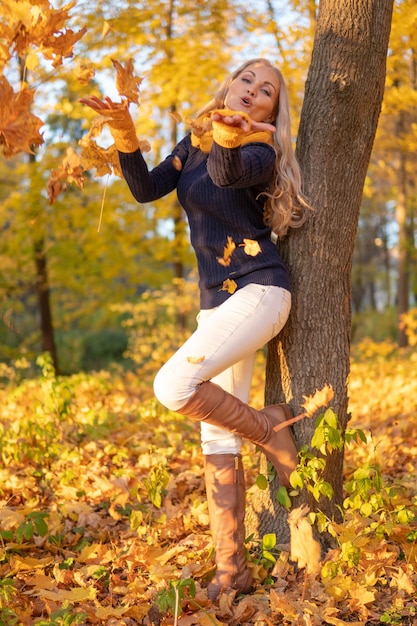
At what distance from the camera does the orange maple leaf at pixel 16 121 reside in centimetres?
200

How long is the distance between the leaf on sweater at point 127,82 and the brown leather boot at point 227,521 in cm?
141

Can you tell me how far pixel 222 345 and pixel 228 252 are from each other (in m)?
0.39

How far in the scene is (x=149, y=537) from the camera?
107 inches

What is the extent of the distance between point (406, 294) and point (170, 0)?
20.4 feet

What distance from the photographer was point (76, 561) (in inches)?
104

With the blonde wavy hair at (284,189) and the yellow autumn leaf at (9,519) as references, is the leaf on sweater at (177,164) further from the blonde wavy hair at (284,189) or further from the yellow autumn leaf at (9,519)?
the yellow autumn leaf at (9,519)

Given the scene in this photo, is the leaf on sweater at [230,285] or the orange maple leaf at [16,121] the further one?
the leaf on sweater at [230,285]

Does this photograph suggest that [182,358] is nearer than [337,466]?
Yes

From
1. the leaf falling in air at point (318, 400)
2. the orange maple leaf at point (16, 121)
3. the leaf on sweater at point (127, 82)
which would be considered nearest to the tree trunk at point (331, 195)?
the leaf falling in air at point (318, 400)

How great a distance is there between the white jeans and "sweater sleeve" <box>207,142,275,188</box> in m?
0.42

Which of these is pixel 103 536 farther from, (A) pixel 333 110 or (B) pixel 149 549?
(A) pixel 333 110

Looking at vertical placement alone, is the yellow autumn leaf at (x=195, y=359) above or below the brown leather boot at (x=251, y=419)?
above

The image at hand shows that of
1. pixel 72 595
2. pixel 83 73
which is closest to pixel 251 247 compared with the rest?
pixel 83 73

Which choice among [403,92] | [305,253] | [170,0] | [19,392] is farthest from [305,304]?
[170,0]
